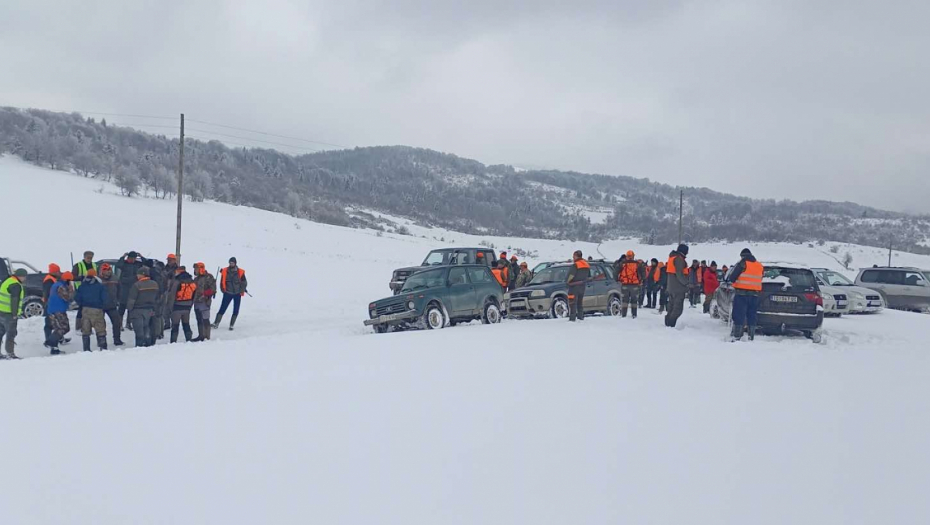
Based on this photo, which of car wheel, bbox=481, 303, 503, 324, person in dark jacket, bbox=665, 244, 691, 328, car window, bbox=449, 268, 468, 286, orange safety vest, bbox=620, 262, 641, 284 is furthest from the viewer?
car wheel, bbox=481, 303, 503, 324

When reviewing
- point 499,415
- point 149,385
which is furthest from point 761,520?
point 149,385

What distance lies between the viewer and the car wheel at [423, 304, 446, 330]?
1503 cm

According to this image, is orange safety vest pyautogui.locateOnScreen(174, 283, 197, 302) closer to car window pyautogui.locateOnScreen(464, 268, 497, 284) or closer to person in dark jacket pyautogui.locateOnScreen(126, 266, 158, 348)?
person in dark jacket pyautogui.locateOnScreen(126, 266, 158, 348)

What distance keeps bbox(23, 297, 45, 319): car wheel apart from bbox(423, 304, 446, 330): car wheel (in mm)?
10029

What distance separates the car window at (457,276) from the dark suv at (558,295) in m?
2.09

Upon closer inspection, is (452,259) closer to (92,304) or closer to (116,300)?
(116,300)

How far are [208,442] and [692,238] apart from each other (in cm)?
10379

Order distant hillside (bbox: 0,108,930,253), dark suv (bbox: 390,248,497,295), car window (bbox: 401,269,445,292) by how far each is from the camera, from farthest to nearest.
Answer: distant hillside (bbox: 0,108,930,253) → dark suv (bbox: 390,248,497,295) → car window (bbox: 401,269,445,292)

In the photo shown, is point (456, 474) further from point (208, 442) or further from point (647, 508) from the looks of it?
point (208, 442)

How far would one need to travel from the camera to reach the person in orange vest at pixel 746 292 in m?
12.3


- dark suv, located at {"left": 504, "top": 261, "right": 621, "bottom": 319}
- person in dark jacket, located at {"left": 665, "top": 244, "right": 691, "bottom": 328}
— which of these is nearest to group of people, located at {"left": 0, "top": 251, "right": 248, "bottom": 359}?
dark suv, located at {"left": 504, "top": 261, "right": 621, "bottom": 319}

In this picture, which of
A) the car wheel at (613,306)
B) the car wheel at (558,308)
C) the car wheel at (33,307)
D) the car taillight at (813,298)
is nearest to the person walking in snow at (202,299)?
the car wheel at (33,307)

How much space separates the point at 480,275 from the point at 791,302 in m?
7.32

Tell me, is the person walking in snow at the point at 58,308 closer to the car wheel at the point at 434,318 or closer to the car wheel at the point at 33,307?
the car wheel at the point at 33,307
